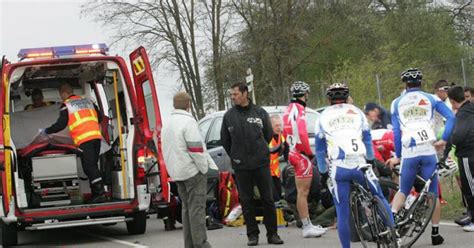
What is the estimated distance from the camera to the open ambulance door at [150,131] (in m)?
11.8

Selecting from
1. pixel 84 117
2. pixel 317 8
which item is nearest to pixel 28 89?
pixel 84 117

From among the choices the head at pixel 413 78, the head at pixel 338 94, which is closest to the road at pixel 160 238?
the head at pixel 413 78

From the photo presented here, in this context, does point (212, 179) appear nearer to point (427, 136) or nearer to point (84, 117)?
point (84, 117)

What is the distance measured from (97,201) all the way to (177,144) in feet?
10.1

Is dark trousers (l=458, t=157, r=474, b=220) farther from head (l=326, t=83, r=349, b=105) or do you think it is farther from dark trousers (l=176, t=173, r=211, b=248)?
dark trousers (l=176, t=173, r=211, b=248)

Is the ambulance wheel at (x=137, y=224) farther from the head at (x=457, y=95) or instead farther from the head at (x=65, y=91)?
the head at (x=457, y=95)

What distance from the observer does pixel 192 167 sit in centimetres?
932

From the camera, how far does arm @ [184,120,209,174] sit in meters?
9.31

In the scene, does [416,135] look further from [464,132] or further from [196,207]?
[196,207]

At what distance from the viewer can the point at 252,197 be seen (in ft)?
34.8

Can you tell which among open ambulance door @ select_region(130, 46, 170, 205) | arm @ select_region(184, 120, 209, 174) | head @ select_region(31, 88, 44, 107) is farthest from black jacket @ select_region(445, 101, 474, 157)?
head @ select_region(31, 88, 44, 107)

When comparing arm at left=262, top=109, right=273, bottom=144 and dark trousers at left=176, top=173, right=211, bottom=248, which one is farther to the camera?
arm at left=262, top=109, right=273, bottom=144

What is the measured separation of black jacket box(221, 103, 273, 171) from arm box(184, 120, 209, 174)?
1.18 metres

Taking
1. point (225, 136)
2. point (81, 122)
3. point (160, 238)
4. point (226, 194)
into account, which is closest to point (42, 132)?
point (81, 122)
